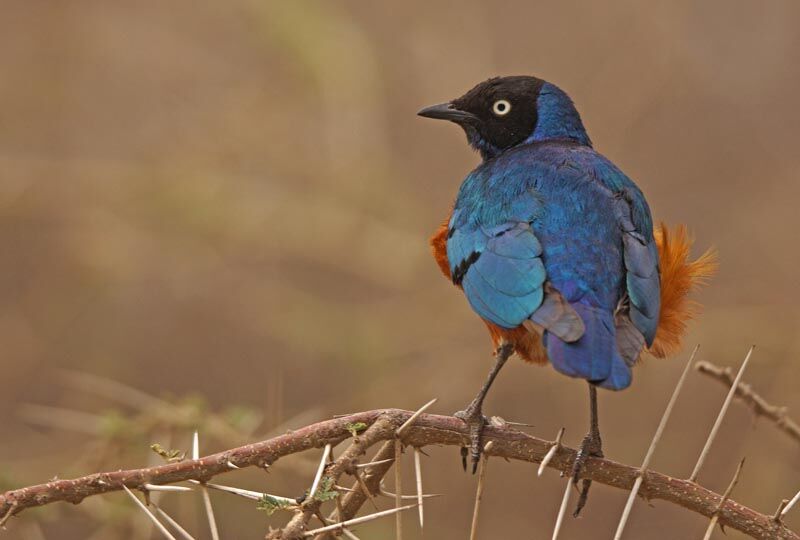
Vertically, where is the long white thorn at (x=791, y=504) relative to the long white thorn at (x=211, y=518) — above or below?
above

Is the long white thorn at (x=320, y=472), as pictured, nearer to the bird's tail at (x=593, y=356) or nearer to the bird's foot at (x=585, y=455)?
the bird's tail at (x=593, y=356)

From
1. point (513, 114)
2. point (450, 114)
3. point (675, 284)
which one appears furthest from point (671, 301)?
point (450, 114)

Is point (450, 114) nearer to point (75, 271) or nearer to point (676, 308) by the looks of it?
point (676, 308)

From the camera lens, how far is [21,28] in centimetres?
793

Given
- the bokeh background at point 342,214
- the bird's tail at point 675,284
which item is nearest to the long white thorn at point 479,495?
the bird's tail at point 675,284

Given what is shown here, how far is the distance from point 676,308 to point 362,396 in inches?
107

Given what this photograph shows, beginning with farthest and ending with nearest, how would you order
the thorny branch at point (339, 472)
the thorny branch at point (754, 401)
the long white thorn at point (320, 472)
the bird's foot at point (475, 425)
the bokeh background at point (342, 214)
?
the bokeh background at point (342, 214)
the bird's foot at point (475, 425)
the thorny branch at point (754, 401)
the thorny branch at point (339, 472)
the long white thorn at point (320, 472)

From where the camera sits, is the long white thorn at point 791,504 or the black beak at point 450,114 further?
the black beak at point 450,114

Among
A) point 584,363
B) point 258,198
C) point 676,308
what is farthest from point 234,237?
point 584,363

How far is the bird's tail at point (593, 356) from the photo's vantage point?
3252 millimetres

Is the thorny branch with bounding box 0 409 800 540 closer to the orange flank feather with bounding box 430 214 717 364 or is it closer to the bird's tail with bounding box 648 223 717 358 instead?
the orange flank feather with bounding box 430 214 717 364

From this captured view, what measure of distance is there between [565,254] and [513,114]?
1.42 m

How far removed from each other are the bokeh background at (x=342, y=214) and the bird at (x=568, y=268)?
2.14m

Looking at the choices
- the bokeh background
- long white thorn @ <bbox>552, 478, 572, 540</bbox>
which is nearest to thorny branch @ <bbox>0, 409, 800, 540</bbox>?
long white thorn @ <bbox>552, 478, 572, 540</bbox>
